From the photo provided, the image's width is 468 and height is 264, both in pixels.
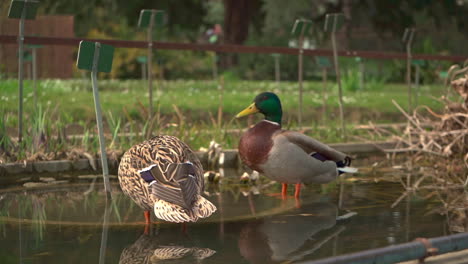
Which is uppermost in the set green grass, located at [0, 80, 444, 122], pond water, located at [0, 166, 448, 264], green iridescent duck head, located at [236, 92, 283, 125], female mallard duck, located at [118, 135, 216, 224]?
green iridescent duck head, located at [236, 92, 283, 125]

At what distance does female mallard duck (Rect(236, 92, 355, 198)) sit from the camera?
8.51m

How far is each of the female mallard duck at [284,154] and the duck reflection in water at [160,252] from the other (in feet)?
6.73

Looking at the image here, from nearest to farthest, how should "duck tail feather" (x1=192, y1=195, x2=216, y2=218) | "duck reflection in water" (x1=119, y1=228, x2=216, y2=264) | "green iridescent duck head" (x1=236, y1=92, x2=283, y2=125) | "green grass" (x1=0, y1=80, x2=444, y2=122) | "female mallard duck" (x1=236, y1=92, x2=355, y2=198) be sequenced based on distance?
"duck reflection in water" (x1=119, y1=228, x2=216, y2=264) → "duck tail feather" (x1=192, y1=195, x2=216, y2=218) → "female mallard duck" (x1=236, y1=92, x2=355, y2=198) → "green iridescent duck head" (x1=236, y1=92, x2=283, y2=125) → "green grass" (x1=0, y1=80, x2=444, y2=122)

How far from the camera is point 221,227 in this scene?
716cm

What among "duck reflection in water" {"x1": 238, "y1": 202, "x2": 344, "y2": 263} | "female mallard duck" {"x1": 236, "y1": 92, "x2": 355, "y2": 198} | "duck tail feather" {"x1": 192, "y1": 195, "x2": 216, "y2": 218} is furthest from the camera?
"female mallard duck" {"x1": 236, "y1": 92, "x2": 355, "y2": 198}

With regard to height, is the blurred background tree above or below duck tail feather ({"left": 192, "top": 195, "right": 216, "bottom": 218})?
above

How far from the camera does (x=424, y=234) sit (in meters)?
6.79

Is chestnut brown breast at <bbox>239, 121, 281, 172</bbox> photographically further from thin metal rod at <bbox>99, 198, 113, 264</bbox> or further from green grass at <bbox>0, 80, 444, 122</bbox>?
green grass at <bbox>0, 80, 444, 122</bbox>

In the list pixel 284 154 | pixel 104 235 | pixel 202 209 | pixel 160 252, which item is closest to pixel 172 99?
pixel 284 154

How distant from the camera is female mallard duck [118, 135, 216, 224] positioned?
648 cm

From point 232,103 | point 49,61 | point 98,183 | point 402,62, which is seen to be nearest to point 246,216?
point 98,183

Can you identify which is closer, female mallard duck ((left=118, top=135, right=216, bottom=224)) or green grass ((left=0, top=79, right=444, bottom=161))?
female mallard duck ((left=118, top=135, right=216, bottom=224))

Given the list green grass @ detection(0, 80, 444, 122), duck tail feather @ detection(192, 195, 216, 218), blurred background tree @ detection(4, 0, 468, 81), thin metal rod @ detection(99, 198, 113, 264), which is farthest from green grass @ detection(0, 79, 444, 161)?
blurred background tree @ detection(4, 0, 468, 81)

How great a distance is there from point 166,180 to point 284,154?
81.4 inches
